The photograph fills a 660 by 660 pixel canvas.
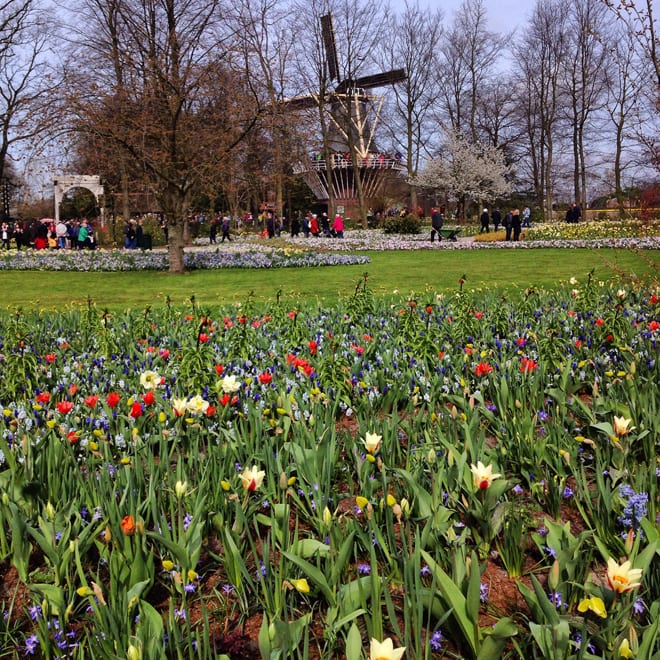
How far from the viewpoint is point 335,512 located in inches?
93.6

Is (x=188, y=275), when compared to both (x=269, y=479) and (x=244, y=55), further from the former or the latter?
(x=269, y=479)

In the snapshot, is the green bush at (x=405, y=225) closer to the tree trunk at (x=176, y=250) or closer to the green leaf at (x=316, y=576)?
the tree trunk at (x=176, y=250)

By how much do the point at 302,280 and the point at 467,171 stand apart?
3463 centimetres

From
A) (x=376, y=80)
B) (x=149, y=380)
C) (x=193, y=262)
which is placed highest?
(x=376, y=80)

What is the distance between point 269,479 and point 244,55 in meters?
14.7

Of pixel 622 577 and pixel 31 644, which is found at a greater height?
pixel 622 577

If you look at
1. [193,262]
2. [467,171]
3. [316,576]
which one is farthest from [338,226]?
[316,576]

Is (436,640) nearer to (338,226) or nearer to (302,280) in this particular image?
(302,280)

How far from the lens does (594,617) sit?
1869 mm

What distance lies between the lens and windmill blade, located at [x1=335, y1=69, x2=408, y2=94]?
39125mm

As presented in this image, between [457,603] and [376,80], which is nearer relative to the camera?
[457,603]

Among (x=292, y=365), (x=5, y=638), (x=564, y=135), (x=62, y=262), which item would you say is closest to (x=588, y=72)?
(x=564, y=135)

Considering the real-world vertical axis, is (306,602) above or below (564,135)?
below

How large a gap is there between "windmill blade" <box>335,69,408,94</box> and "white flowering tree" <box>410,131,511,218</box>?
5.52 metres
